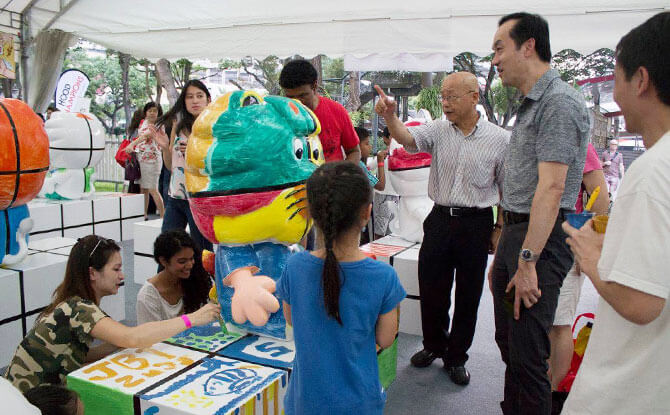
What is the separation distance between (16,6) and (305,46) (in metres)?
3.67

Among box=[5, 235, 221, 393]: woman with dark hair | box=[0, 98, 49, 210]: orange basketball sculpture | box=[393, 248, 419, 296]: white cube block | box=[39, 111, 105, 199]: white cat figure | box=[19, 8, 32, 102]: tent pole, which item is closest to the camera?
box=[5, 235, 221, 393]: woman with dark hair

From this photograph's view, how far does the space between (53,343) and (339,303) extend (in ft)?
3.87

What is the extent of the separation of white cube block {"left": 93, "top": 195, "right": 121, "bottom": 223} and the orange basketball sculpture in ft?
8.70

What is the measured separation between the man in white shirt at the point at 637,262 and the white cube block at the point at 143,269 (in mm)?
3578

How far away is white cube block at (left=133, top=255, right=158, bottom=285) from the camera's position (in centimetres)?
410

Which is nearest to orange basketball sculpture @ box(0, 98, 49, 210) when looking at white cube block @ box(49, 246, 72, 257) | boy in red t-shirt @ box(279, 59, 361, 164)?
white cube block @ box(49, 246, 72, 257)

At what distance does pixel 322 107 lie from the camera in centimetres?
268

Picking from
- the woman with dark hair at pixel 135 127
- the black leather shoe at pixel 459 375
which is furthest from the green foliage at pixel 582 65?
the black leather shoe at pixel 459 375

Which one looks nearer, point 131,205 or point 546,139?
point 546,139

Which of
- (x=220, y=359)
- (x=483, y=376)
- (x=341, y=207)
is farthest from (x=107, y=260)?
(x=483, y=376)

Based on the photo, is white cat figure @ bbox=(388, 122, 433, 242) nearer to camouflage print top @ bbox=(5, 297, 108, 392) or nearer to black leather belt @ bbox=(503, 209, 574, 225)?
black leather belt @ bbox=(503, 209, 574, 225)

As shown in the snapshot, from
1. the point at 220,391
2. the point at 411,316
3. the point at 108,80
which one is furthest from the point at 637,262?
the point at 108,80

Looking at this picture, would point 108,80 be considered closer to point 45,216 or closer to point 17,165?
point 45,216

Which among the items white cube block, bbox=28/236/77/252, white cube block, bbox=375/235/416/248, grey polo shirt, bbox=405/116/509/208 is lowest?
white cube block, bbox=375/235/416/248
